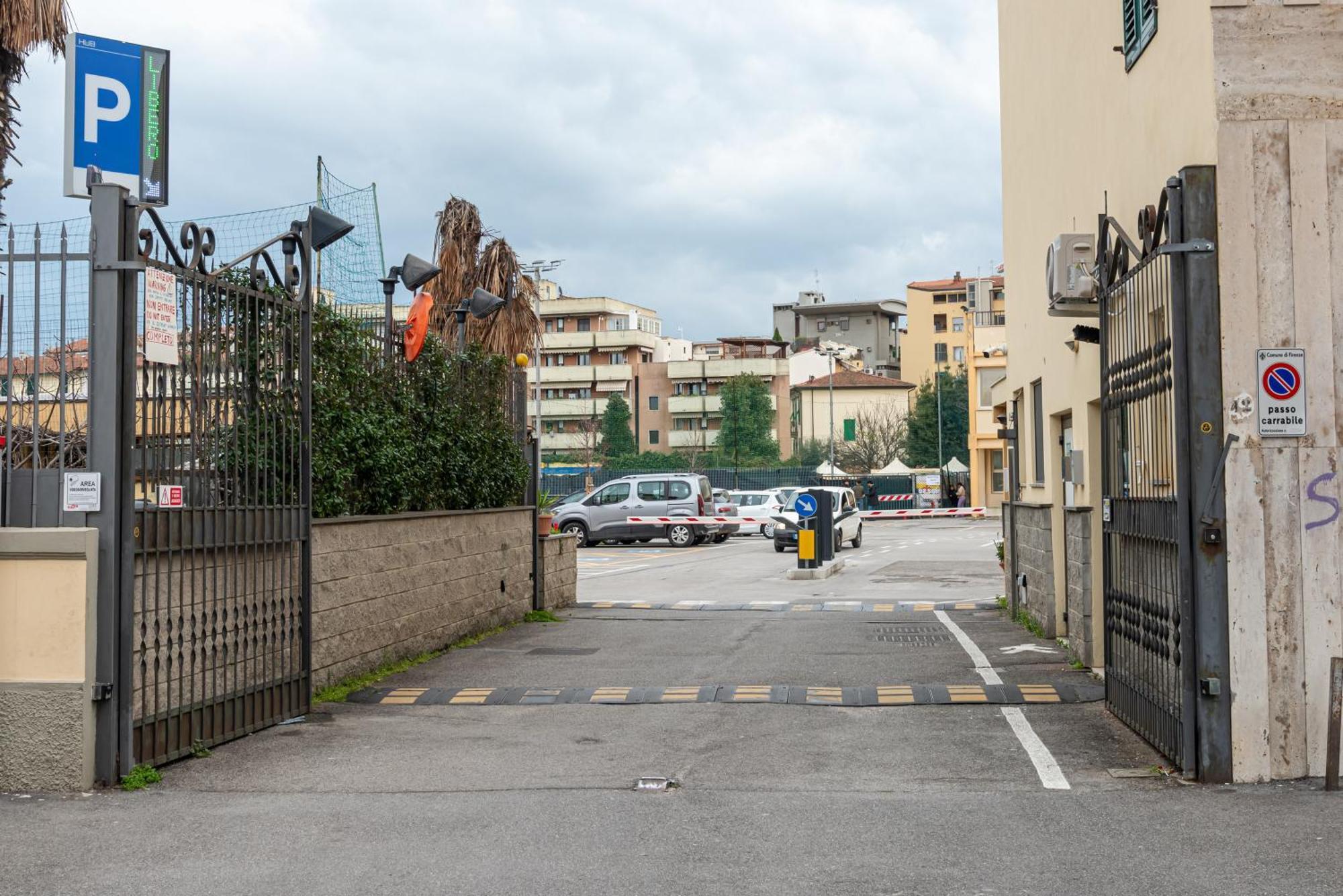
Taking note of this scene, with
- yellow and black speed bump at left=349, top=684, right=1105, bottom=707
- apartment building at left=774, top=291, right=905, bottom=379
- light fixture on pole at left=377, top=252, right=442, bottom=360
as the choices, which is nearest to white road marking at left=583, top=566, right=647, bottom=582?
light fixture on pole at left=377, top=252, right=442, bottom=360

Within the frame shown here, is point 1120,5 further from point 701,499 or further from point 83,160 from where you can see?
point 701,499

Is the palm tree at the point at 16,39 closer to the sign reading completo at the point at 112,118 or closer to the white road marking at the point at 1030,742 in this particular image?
the sign reading completo at the point at 112,118

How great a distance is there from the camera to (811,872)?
5.79 m

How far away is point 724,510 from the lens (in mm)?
43031

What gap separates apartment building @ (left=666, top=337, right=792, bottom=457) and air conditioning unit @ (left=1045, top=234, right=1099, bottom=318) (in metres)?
85.1

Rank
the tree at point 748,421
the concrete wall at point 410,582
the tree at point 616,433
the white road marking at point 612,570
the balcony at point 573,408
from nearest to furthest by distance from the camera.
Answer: the concrete wall at point 410,582
the white road marking at point 612,570
the tree at point 748,421
the tree at point 616,433
the balcony at point 573,408

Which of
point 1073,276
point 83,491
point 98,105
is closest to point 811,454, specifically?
point 1073,276

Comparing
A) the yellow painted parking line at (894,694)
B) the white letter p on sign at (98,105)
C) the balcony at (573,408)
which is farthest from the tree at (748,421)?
the white letter p on sign at (98,105)

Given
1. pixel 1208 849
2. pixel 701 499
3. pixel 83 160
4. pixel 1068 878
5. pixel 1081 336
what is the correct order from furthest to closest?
pixel 701 499 → pixel 1081 336 → pixel 83 160 → pixel 1208 849 → pixel 1068 878

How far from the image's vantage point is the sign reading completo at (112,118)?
30.7 ft

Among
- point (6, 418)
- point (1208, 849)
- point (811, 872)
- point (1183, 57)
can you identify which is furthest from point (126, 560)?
point (1183, 57)

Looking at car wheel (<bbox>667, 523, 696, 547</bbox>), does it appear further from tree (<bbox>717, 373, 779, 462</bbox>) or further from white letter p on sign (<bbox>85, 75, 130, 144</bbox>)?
tree (<bbox>717, 373, 779, 462</bbox>)

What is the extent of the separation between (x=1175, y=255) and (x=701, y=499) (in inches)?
1271

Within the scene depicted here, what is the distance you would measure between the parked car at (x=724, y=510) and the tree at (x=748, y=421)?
45.5 meters
